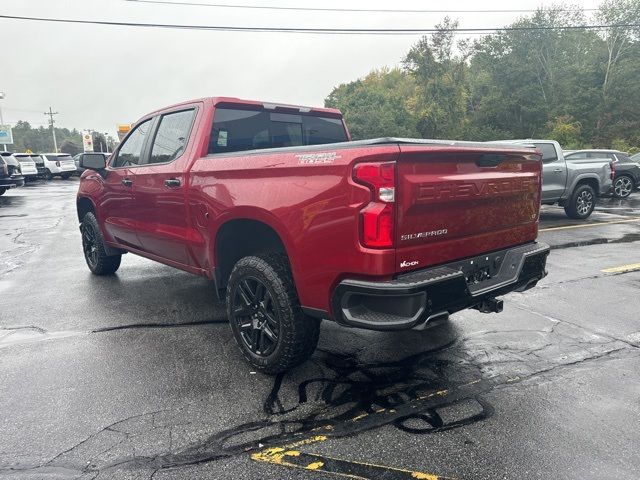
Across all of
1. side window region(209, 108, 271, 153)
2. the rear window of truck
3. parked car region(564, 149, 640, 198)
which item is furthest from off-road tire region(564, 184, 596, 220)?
side window region(209, 108, 271, 153)

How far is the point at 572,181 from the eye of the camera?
35.0ft

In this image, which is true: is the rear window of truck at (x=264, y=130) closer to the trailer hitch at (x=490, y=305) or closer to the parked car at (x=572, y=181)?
the trailer hitch at (x=490, y=305)

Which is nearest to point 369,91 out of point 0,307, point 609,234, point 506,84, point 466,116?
point 466,116

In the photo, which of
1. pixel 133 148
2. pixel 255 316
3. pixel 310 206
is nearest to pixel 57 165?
pixel 133 148

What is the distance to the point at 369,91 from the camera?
6606 centimetres

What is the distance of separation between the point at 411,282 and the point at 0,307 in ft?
15.7

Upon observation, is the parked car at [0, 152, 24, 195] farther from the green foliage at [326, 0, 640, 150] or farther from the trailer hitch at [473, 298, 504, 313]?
the green foliage at [326, 0, 640, 150]

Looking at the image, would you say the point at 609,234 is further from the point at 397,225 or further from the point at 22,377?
the point at 22,377

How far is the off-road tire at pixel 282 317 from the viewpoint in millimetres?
3037

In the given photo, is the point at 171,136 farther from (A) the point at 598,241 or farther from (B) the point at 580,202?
(B) the point at 580,202

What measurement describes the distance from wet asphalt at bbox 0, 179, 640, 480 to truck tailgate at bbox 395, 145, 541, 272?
3.00 ft

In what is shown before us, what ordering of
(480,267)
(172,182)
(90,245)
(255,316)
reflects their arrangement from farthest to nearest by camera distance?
(90,245) < (172,182) < (255,316) < (480,267)

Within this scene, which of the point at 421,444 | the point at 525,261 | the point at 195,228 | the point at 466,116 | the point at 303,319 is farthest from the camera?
the point at 466,116

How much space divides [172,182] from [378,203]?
2.18 m
